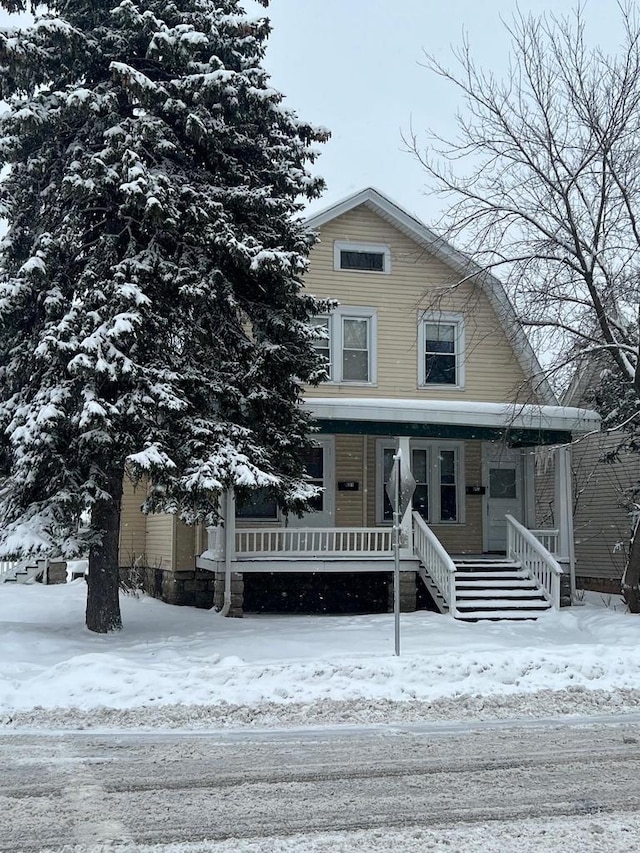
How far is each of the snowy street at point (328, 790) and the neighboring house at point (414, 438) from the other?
30.2 feet

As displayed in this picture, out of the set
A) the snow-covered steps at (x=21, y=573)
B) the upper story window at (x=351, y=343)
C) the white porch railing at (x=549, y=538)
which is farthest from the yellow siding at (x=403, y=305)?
the snow-covered steps at (x=21, y=573)

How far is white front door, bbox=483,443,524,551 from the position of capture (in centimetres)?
2019

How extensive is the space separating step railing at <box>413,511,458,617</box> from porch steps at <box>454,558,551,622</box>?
7.9 inches

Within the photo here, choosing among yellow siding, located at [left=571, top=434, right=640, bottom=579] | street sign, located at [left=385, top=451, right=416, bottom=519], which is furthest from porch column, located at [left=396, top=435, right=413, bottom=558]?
yellow siding, located at [left=571, top=434, right=640, bottom=579]

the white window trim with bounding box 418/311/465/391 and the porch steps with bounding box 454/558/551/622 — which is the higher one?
the white window trim with bounding box 418/311/465/391

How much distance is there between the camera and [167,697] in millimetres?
9680

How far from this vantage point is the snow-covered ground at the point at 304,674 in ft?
30.7

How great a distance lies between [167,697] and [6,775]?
2.90 m

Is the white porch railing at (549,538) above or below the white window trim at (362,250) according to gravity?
below

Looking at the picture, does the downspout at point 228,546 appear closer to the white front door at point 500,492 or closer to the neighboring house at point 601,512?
the white front door at point 500,492

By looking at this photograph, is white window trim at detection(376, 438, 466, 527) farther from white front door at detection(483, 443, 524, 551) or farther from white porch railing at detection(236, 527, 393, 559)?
white porch railing at detection(236, 527, 393, 559)

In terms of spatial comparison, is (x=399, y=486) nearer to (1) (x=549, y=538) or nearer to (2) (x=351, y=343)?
(1) (x=549, y=538)

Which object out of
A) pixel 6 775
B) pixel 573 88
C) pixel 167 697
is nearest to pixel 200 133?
pixel 573 88

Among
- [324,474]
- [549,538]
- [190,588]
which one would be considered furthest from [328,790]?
[324,474]
